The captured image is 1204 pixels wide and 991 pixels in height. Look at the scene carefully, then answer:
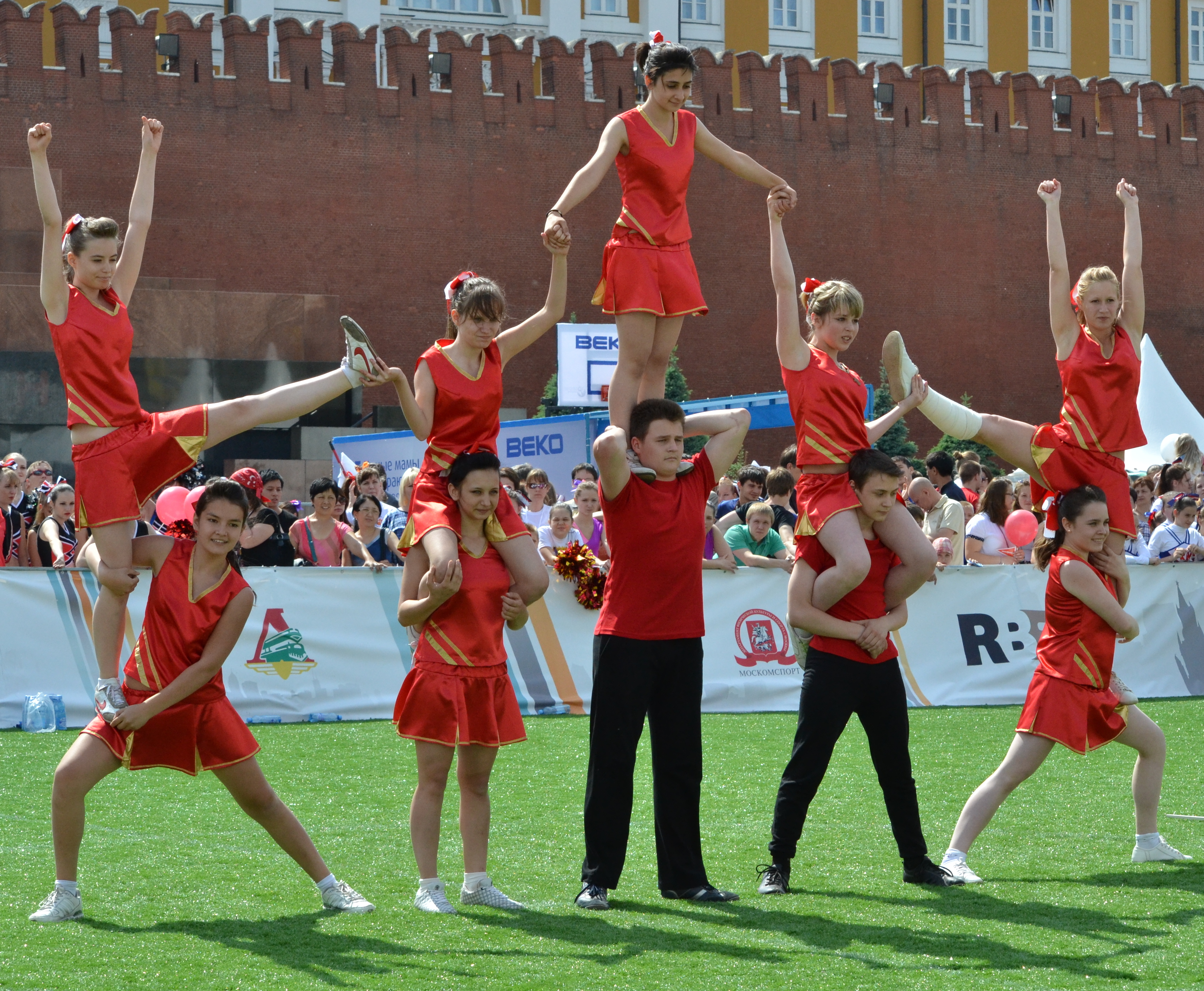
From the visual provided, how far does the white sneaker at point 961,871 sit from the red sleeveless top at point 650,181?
2.67m

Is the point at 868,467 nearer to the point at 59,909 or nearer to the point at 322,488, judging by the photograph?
the point at 59,909

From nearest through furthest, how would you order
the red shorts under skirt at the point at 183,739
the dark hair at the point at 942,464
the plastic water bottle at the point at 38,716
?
the red shorts under skirt at the point at 183,739, the plastic water bottle at the point at 38,716, the dark hair at the point at 942,464

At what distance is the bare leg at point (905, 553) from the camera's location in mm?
6051

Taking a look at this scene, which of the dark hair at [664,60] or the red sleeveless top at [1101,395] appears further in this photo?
the red sleeveless top at [1101,395]

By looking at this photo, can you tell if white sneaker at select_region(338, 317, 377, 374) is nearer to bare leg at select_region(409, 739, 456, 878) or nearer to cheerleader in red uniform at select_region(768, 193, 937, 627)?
bare leg at select_region(409, 739, 456, 878)

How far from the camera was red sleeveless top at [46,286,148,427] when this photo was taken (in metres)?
5.87

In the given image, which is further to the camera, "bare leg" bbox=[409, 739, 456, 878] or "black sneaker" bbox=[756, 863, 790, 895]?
"black sneaker" bbox=[756, 863, 790, 895]

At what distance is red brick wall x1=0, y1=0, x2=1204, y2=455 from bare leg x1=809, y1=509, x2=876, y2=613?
1054 inches

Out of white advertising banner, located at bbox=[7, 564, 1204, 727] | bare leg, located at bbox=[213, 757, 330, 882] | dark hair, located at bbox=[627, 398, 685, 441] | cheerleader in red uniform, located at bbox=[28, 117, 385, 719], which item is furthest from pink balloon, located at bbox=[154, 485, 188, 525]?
dark hair, located at bbox=[627, 398, 685, 441]

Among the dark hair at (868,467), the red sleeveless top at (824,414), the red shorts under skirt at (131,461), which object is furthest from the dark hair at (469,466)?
the dark hair at (868,467)

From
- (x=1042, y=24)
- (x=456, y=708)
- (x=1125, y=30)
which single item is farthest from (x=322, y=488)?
(x=1125, y=30)

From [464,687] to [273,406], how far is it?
128 cm

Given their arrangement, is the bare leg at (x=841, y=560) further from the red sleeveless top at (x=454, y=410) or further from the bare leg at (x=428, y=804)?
the bare leg at (x=428, y=804)

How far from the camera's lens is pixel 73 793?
17.4 ft
